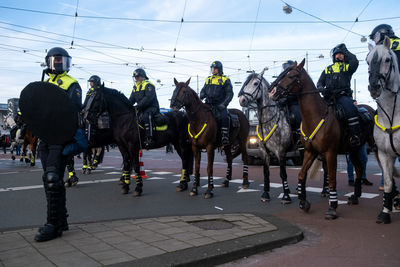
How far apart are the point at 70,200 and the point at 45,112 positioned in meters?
3.89

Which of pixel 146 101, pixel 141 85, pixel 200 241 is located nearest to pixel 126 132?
pixel 146 101

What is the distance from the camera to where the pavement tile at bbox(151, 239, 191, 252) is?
4.18 meters

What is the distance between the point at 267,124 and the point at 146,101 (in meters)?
3.24

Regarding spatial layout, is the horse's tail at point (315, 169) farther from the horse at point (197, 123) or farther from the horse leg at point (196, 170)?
the horse leg at point (196, 170)

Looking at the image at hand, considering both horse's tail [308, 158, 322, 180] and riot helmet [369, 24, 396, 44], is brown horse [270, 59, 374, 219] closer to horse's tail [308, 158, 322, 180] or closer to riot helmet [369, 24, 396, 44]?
horse's tail [308, 158, 322, 180]

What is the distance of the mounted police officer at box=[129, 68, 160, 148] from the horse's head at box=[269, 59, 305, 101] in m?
3.77

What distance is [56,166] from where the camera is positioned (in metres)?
4.74

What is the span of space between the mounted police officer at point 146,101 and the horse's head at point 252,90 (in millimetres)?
2641

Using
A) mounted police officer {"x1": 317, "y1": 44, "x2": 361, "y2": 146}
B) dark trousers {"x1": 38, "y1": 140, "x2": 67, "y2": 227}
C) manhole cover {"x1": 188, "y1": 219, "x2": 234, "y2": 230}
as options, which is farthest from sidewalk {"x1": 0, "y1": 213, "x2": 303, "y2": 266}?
mounted police officer {"x1": 317, "y1": 44, "x2": 361, "y2": 146}

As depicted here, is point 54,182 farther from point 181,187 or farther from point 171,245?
point 181,187

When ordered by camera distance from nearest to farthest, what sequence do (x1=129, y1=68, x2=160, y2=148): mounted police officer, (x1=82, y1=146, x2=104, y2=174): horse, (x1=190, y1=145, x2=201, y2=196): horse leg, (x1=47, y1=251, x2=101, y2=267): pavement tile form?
(x1=47, y1=251, x2=101, y2=267): pavement tile
(x1=190, y1=145, x2=201, y2=196): horse leg
(x1=129, y1=68, x2=160, y2=148): mounted police officer
(x1=82, y1=146, x2=104, y2=174): horse

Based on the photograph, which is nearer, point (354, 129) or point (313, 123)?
point (313, 123)

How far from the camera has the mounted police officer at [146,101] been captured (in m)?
9.45

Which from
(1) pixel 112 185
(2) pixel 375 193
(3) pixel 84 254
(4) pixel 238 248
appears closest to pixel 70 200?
(1) pixel 112 185
